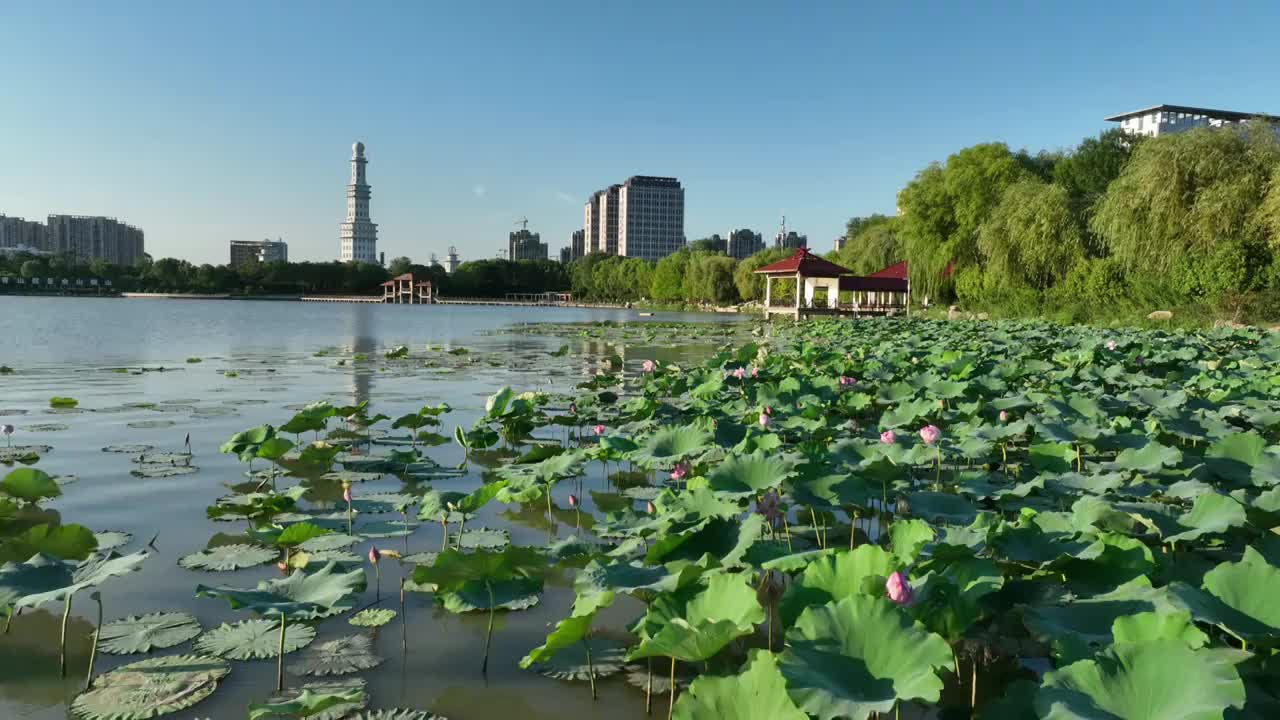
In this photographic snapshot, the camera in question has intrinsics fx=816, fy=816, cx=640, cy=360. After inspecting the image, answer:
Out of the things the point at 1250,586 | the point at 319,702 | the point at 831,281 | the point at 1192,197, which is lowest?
the point at 319,702

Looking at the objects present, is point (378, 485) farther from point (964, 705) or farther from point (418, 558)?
point (964, 705)

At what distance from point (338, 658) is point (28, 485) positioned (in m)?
1.70

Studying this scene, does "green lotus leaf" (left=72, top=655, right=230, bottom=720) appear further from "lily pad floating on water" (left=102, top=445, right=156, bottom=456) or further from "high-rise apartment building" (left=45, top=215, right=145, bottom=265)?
"high-rise apartment building" (left=45, top=215, right=145, bottom=265)

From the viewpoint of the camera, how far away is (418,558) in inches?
106

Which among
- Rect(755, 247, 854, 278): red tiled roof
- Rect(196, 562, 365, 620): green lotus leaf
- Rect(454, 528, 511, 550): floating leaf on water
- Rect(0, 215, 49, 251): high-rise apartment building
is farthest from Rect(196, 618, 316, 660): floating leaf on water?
Rect(0, 215, 49, 251): high-rise apartment building

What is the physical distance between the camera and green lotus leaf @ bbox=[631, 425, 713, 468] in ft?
10.4

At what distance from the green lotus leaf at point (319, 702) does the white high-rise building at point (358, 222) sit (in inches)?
6924

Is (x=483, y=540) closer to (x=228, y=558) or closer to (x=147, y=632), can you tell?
(x=228, y=558)

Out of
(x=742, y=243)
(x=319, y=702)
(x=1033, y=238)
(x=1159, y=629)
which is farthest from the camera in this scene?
(x=742, y=243)

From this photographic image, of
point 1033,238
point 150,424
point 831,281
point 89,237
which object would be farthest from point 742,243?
point 150,424

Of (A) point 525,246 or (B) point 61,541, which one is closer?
(B) point 61,541

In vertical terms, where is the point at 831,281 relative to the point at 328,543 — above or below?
above

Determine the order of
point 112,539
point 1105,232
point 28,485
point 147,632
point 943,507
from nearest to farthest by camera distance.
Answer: point 147,632 < point 943,507 < point 112,539 < point 28,485 < point 1105,232

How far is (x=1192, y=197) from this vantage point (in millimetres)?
15117
